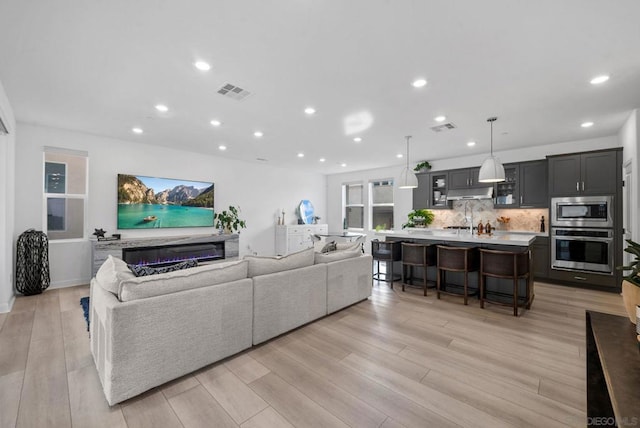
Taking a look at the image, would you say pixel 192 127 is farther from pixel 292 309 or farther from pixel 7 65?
pixel 292 309

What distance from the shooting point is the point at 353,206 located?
9.10m

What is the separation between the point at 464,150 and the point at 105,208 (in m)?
7.18

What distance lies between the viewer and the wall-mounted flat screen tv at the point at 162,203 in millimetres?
5355

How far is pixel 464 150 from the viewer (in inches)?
234

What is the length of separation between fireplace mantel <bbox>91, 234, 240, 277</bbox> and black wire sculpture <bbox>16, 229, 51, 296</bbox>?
1.95 ft

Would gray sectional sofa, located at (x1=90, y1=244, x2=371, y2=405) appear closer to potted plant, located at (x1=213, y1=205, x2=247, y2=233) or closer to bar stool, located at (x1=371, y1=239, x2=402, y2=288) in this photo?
bar stool, located at (x1=371, y1=239, x2=402, y2=288)

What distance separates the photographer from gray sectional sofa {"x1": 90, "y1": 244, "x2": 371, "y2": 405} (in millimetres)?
1887

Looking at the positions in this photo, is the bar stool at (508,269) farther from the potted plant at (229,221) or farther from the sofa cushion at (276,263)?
the potted plant at (229,221)

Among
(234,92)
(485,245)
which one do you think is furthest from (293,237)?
(234,92)

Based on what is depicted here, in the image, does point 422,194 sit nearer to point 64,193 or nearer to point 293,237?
point 293,237

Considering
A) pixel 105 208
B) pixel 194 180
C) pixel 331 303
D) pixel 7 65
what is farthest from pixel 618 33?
pixel 105 208

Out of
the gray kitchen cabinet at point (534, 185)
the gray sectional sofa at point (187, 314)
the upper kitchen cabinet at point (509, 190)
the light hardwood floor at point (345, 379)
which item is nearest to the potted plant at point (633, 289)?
the light hardwood floor at point (345, 379)

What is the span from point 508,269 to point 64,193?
6988 mm

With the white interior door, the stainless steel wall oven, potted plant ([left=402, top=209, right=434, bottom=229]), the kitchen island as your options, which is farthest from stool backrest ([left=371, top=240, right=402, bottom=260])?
the white interior door
